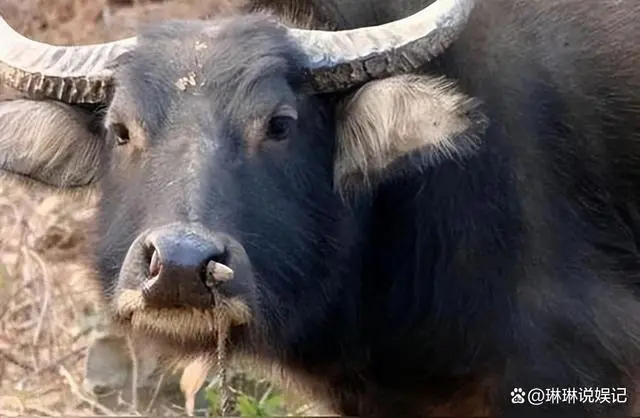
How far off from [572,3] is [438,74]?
Answer: 0.54 metres

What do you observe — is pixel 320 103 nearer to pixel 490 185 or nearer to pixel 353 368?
pixel 490 185

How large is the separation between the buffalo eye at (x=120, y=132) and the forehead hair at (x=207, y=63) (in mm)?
60

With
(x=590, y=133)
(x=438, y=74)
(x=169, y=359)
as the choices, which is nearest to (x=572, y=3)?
(x=590, y=133)

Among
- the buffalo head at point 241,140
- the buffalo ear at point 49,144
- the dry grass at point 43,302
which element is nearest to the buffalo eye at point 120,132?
the buffalo head at point 241,140

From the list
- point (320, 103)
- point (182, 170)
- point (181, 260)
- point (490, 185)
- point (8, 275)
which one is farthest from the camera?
point (8, 275)

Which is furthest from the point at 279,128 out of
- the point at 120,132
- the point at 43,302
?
the point at 43,302

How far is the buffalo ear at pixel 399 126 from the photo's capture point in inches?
115

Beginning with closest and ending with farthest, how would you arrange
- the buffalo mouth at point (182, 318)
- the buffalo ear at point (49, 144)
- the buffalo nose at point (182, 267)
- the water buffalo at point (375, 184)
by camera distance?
the buffalo nose at point (182, 267), the buffalo mouth at point (182, 318), the water buffalo at point (375, 184), the buffalo ear at point (49, 144)

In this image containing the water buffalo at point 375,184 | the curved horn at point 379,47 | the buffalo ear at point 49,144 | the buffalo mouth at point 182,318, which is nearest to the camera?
the buffalo mouth at point 182,318

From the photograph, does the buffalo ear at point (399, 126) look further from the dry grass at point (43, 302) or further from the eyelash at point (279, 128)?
the dry grass at point (43, 302)

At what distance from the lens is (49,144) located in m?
3.09

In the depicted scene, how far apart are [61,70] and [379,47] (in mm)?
643

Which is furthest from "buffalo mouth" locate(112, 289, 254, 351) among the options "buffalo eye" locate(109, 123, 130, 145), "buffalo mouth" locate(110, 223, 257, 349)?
"buffalo eye" locate(109, 123, 130, 145)

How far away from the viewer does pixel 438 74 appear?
3.08 m
